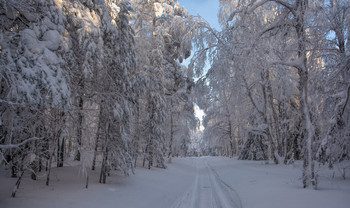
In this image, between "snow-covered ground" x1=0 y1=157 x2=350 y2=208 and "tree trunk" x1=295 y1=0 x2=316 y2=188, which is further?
"tree trunk" x1=295 y1=0 x2=316 y2=188

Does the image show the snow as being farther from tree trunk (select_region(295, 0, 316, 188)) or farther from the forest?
tree trunk (select_region(295, 0, 316, 188))

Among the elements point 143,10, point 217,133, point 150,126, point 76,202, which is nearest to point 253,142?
point 217,133

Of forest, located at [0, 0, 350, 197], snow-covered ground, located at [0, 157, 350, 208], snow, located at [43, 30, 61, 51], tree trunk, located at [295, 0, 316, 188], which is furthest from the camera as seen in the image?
tree trunk, located at [295, 0, 316, 188]

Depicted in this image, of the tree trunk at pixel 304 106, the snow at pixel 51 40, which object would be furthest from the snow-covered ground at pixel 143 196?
the snow at pixel 51 40

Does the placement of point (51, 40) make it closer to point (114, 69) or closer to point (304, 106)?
point (114, 69)

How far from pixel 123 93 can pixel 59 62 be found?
3914 mm

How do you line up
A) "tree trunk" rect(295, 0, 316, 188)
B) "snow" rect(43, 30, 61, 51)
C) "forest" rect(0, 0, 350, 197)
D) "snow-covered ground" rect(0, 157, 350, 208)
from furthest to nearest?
"tree trunk" rect(295, 0, 316, 188), "snow-covered ground" rect(0, 157, 350, 208), "snow" rect(43, 30, 61, 51), "forest" rect(0, 0, 350, 197)

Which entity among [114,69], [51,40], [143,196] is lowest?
[143,196]

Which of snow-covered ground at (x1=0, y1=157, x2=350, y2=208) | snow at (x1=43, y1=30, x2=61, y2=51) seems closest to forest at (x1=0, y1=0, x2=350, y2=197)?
snow at (x1=43, y1=30, x2=61, y2=51)

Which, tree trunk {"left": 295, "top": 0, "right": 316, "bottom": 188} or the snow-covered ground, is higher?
tree trunk {"left": 295, "top": 0, "right": 316, "bottom": 188}

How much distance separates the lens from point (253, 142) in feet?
90.5

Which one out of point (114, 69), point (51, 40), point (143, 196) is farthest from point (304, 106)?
point (51, 40)

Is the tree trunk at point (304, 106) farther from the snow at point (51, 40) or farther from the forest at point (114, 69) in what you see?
the snow at point (51, 40)

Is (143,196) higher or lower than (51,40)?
lower
